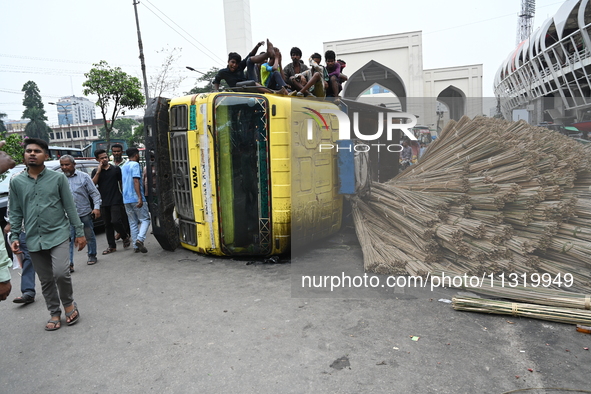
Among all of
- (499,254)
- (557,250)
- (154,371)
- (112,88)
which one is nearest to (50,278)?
(154,371)

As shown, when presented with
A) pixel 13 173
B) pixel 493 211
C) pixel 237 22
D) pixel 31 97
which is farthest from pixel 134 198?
pixel 31 97

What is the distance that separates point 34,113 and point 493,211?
256 feet

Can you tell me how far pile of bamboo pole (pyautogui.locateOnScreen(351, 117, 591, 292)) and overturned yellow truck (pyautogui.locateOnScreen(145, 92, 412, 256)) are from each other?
1.02 m

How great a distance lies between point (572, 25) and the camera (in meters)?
25.0

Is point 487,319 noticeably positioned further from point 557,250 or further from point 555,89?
point 555,89

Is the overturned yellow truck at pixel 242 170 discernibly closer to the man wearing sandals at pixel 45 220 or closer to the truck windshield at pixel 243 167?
the truck windshield at pixel 243 167

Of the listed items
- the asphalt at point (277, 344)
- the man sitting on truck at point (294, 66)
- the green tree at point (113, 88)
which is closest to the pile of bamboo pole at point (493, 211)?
the asphalt at point (277, 344)

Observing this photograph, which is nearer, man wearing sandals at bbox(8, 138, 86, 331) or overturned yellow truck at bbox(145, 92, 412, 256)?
man wearing sandals at bbox(8, 138, 86, 331)

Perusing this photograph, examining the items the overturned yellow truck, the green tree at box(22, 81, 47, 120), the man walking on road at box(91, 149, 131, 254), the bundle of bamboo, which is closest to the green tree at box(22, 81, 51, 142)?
the green tree at box(22, 81, 47, 120)

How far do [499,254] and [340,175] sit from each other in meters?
2.51

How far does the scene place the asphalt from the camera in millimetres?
2797

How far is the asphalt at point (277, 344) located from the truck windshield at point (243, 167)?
0.87 meters

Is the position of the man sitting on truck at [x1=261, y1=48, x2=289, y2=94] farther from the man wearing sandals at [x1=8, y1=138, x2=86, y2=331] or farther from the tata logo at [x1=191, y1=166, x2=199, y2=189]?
the man wearing sandals at [x1=8, y1=138, x2=86, y2=331]

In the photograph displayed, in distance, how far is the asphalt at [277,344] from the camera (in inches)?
110
